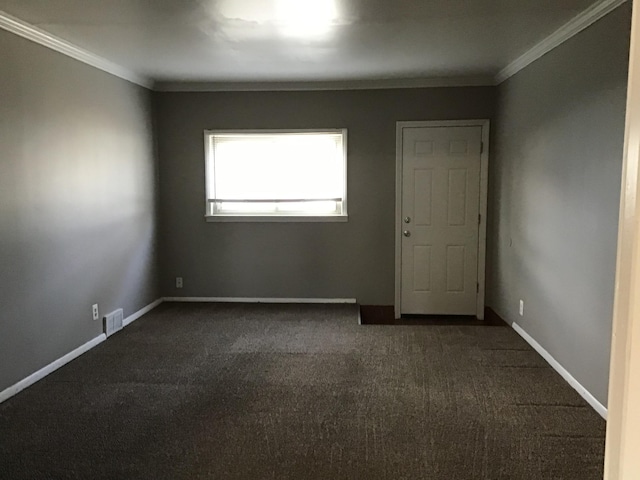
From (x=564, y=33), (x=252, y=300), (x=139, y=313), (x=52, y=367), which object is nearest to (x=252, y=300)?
(x=252, y=300)

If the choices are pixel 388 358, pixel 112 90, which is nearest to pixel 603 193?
pixel 388 358

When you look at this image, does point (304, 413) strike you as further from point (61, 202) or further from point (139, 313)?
point (139, 313)

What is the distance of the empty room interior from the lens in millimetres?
2936

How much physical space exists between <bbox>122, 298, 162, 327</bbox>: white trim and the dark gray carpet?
0.43 meters

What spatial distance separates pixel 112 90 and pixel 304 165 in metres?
2.06

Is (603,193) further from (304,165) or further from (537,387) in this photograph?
(304,165)

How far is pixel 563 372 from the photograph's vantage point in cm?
372

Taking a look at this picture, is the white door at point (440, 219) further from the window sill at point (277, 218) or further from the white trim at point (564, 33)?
the white trim at point (564, 33)

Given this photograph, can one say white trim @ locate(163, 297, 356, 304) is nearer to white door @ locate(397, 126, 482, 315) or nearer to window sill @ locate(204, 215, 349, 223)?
white door @ locate(397, 126, 482, 315)

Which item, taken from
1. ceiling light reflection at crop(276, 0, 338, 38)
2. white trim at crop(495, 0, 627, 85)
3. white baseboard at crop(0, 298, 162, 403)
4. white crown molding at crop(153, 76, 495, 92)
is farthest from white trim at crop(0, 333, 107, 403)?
white trim at crop(495, 0, 627, 85)

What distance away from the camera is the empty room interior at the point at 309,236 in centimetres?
294

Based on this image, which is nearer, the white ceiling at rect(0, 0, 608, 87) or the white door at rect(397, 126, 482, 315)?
the white ceiling at rect(0, 0, 608, 87)

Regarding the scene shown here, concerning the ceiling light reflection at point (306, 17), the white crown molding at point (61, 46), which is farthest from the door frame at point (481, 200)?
the white crown molding at point (61, 46)

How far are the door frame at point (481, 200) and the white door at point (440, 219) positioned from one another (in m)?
0.03
